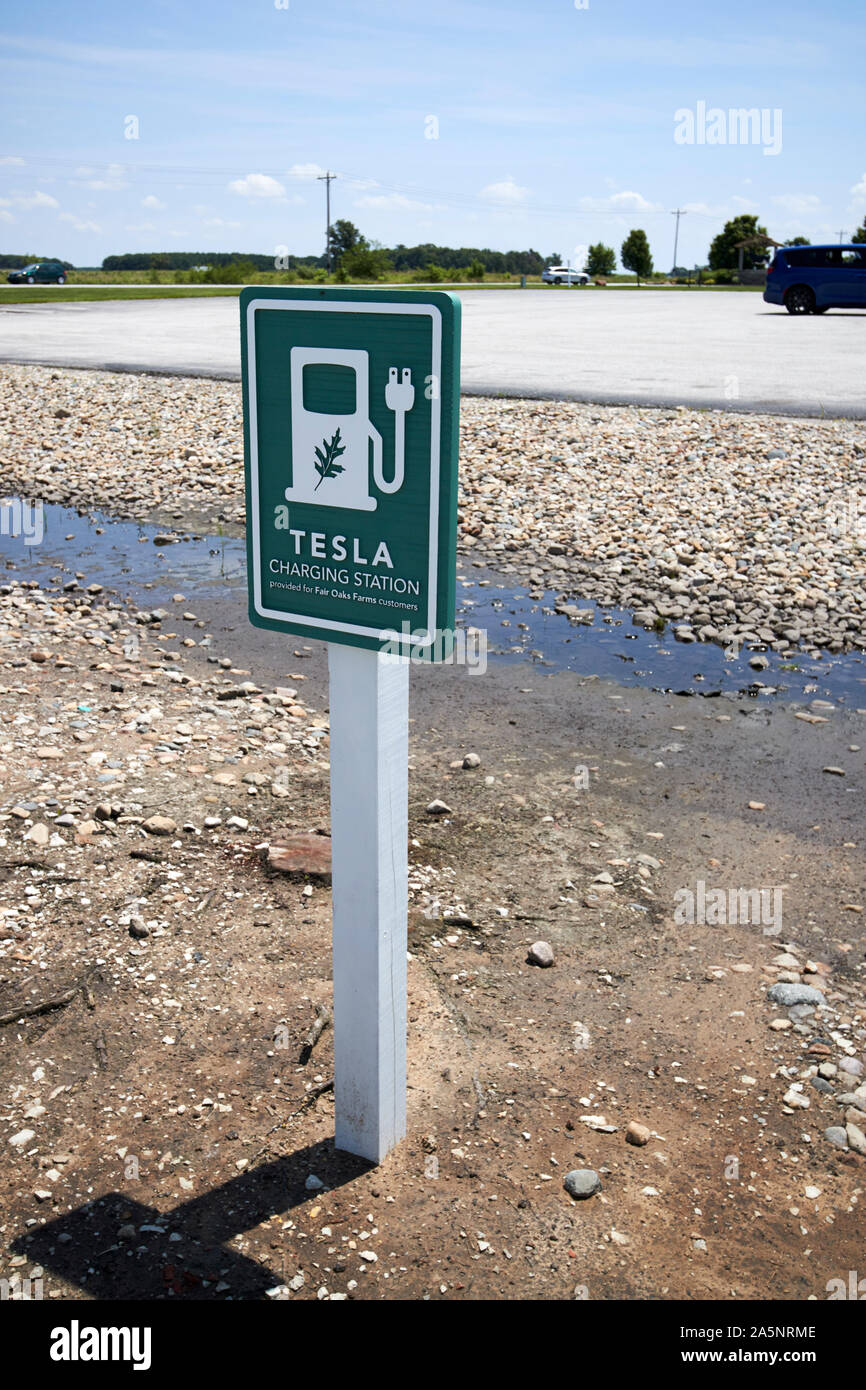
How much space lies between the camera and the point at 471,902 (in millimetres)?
4277

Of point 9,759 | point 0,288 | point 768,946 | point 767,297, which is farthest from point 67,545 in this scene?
point 0,288

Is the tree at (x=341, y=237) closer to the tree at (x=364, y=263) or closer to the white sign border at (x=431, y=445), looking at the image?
the tree at (x=364, y=263)

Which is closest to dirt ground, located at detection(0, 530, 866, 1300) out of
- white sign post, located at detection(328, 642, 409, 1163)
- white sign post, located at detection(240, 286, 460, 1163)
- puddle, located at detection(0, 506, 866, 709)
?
white sign post, located at detection(328, 642, 409, 1163)

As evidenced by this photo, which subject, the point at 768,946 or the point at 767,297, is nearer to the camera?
the point at 768,946

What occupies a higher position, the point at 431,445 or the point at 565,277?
the point at 565,277

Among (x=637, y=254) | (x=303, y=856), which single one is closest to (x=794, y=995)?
(x=303, y=856)

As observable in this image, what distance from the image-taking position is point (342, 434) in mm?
2609

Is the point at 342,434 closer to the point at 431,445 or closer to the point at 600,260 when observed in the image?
the point at 431,445

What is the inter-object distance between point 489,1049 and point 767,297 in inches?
1090

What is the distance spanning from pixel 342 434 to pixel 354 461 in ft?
0.23

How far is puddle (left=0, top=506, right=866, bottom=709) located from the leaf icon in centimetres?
428

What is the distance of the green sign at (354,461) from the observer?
246 cm
